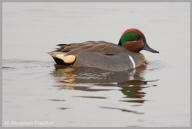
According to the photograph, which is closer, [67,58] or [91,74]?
[91,74]

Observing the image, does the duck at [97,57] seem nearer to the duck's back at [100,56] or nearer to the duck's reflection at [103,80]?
the duck's back at [100,56]

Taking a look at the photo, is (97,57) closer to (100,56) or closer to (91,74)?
(100,56)

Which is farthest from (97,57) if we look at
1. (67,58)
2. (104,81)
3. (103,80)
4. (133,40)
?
(104,81)

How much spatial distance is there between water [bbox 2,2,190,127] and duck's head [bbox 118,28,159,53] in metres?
0.46

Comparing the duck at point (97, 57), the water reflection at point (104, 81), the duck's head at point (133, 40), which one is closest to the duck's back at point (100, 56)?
the duck at point (97, 57)

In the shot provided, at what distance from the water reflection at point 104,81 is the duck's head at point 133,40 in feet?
2.46

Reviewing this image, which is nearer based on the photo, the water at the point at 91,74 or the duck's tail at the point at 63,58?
the water at the point at 91,74

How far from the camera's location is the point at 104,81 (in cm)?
1035

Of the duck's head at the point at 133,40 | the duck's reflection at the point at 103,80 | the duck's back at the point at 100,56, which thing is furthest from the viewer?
the duck's head at the point at 133,40

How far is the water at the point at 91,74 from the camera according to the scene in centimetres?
807

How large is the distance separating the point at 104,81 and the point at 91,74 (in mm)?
740

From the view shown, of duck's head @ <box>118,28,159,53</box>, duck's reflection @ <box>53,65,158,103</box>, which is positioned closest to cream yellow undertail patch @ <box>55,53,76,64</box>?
duck's reflection @ <box>53,65,158,103</box>

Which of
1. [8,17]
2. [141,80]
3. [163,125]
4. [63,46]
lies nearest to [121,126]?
[163,125]

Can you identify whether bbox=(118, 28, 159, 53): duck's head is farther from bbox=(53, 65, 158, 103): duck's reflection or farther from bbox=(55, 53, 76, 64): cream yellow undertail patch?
bbox=(55, 53, 76, 64): cream yellow undertail patch
